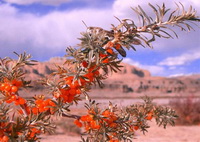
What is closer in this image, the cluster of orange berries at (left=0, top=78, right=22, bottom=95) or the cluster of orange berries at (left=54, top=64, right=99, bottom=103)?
the cluster of orange berries at (left=54, top=64, right=99, bottom=103)

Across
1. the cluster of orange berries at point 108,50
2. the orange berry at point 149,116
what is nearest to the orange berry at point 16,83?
the cluster of orange berries at point 108,50

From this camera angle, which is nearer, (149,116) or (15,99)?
(15,99)

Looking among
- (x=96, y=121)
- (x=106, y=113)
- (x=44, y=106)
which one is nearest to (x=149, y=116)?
(x=106, y=113)

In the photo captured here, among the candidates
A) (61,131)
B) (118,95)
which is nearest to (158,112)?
(61,131)

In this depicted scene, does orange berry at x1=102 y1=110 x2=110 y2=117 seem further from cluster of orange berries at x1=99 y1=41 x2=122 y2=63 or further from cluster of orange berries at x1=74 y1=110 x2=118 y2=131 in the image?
cluster of orange berries at x1=99 y1=41 x2=122 y2=63

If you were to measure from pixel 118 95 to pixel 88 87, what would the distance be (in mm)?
48364

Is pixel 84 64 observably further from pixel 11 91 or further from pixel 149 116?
pixel 149 116

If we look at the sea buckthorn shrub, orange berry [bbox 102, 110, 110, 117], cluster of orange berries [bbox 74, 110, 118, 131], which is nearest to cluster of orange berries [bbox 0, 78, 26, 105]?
the sea buckthorn shrub

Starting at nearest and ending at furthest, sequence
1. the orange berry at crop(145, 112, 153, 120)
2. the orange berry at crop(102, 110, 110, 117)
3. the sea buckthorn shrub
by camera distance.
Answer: the sea buckthorn shrub
the orange berry at crop(102, 110, 110, 117)
the orange berry at crop(145, 112, 153, 120)

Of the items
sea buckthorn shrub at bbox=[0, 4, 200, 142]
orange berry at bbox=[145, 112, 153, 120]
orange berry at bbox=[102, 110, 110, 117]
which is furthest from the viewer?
orange berry at bbox=[145, 112, 153, 120]

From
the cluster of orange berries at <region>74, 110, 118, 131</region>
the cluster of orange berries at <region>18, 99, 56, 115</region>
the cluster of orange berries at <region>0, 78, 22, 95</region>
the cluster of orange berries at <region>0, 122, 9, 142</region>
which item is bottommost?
the cluster of orange berries at <region>0, 122, 9, 142</region>

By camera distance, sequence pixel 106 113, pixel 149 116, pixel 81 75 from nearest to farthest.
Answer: pixel 81 75 < pixel 106 113 < pixel 149 116

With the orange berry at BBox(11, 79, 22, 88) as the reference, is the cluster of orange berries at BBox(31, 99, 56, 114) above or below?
below

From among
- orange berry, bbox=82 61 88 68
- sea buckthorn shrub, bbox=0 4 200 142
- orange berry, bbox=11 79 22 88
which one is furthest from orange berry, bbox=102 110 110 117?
orange berry, bbox=11 79 22 88
